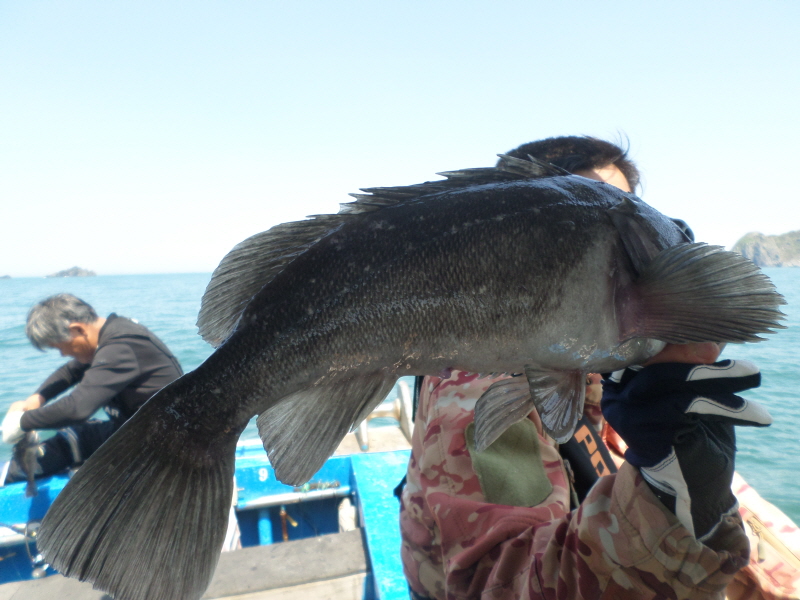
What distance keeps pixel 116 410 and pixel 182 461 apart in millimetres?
4411

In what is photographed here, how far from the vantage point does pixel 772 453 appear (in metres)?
9.05

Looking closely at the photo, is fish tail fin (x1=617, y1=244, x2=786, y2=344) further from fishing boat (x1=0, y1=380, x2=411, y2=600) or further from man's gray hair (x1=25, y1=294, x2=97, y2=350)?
man's gray hair (x1=25, y1=294, x2=97, y2=350)

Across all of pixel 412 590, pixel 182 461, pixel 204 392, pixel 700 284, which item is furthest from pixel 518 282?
pixel 412 590

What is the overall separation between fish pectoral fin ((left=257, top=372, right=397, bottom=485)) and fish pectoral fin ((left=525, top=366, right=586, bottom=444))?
12.5 inches

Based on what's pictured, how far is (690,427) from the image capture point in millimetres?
1086

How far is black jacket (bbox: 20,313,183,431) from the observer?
4059mm

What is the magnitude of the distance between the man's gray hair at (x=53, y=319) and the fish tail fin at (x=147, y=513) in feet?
14.3

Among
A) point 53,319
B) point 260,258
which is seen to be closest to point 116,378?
point 53,319

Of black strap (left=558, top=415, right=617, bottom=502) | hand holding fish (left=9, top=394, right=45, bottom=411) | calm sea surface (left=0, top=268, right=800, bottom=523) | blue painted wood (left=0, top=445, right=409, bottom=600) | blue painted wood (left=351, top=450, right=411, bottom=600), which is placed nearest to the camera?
black strap (left=558, top=415, right=617, bottom=502)

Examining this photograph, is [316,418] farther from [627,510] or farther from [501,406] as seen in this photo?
[627,510]

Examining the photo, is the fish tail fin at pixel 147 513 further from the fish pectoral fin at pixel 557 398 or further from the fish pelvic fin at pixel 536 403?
the fish pectoral fin at pixel 557 398

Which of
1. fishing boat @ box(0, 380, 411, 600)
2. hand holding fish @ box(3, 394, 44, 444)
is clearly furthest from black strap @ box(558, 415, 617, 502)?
hand holding fish @ box(3, 394, 44, 444)

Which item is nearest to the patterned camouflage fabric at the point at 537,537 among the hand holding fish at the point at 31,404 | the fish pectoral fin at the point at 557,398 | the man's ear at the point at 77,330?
the fish pectoral fin at the point at 557,398

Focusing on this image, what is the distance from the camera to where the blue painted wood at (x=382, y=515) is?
8.90 ft
